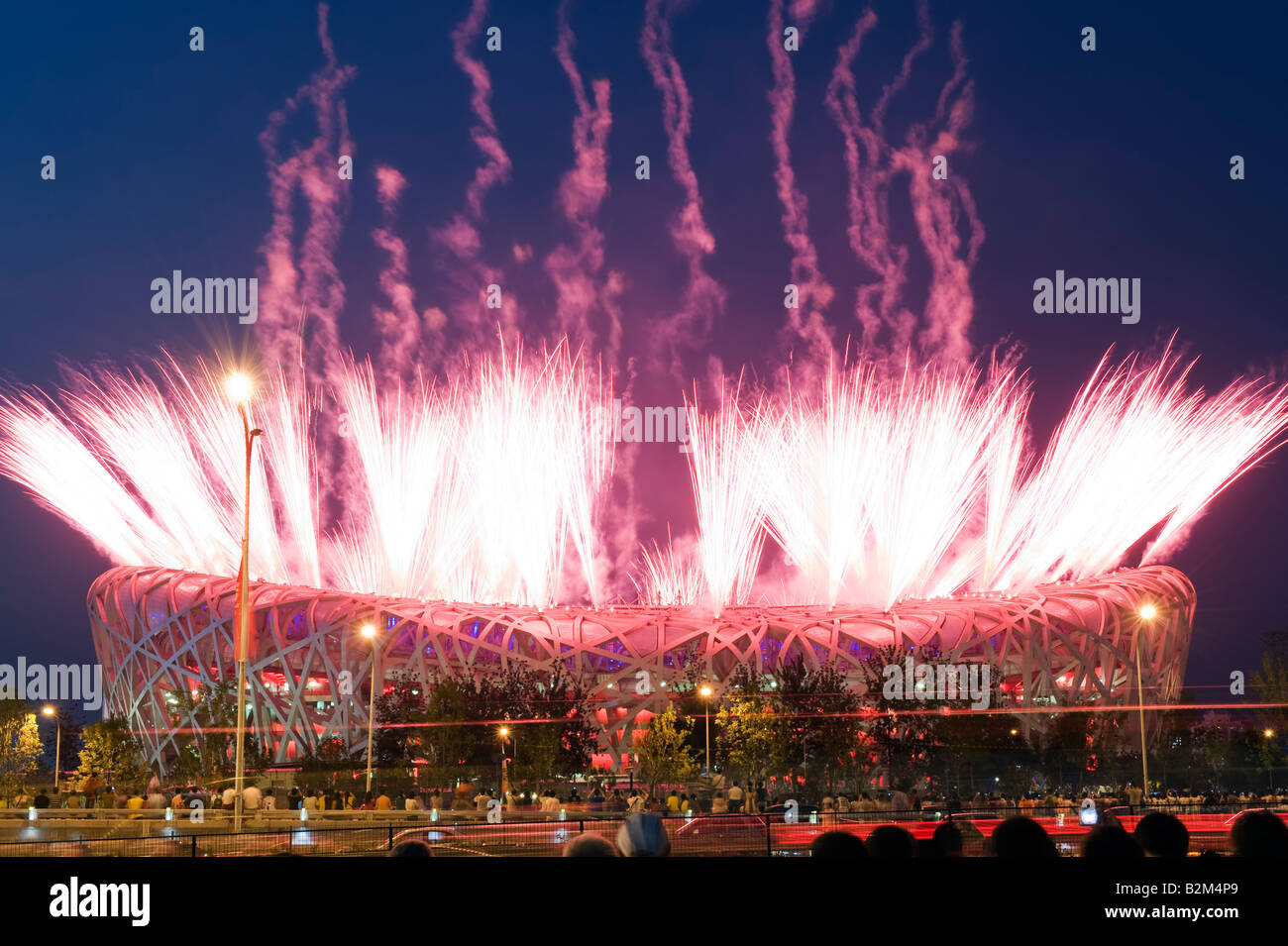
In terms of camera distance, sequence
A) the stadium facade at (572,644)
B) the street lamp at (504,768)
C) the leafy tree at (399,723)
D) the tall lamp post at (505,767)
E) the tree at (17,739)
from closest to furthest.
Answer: the tall lamp post at (505,767), the street lamp at (504,768), the leafy tree at (399,723), the stadium facade at (572,644), the tree at (17,739)

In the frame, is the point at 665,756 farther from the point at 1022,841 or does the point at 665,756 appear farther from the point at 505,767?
the point at 1022,841

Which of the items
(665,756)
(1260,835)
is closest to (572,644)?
(665,756)

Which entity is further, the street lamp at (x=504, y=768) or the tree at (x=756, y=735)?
the tree at (x=756, y=735)

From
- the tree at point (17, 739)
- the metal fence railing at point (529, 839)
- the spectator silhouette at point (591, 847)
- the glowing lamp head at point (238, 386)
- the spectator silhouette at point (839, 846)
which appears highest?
the glowing lamp head at point (238, 386)

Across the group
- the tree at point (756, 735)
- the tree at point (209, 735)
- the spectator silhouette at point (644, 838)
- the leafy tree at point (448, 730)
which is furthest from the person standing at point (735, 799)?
the spectator silhouette at point (644, 838)

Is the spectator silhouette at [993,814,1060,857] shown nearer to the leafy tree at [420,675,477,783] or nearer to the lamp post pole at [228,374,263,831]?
the lamp post pole at [228,374,263,831]

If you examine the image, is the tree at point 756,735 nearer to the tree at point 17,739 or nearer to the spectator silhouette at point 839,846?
the spectator silhouette at point 839,846
